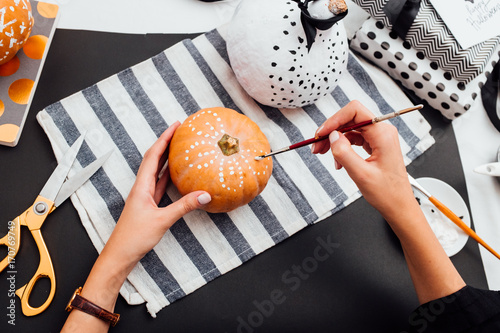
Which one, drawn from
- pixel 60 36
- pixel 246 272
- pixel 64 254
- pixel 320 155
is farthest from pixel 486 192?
pixel 60 36

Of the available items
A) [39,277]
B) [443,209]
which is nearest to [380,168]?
[443,209]

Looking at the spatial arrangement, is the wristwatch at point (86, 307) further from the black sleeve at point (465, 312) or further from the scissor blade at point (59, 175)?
the black sleeve at point (465, 312)

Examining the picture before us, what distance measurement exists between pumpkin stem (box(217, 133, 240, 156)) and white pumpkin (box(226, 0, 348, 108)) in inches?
6.8

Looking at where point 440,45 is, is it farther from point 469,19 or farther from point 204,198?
point 204,198

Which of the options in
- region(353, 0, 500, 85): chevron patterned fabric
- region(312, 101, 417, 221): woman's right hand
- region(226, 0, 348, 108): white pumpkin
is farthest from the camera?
region(353, 0, 500, 85): chevron patterned fabric

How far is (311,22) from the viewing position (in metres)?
0.77

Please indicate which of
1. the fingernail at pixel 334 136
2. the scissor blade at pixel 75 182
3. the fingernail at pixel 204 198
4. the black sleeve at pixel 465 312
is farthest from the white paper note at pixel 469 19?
the scissor blade at pixel 75 182

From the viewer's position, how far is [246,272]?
3.03 feet

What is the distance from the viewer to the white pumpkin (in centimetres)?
82

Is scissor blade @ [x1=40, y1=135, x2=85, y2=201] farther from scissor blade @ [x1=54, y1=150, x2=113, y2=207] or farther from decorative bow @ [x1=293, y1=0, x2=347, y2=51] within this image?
decorative bow @ [x1=293, y1=0, x2=347, y2=51]

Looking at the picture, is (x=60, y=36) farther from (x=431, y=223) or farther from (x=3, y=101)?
(x=431, y=223)

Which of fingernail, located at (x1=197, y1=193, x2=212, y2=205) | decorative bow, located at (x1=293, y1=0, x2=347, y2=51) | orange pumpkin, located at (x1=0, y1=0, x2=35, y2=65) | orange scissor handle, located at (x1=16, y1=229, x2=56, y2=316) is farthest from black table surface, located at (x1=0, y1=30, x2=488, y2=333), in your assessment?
decorative bow, located at (x1=293, y1=0, x2=347, y2=51)

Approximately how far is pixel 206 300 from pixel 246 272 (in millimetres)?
110

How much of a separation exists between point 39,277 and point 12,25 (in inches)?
20.9
